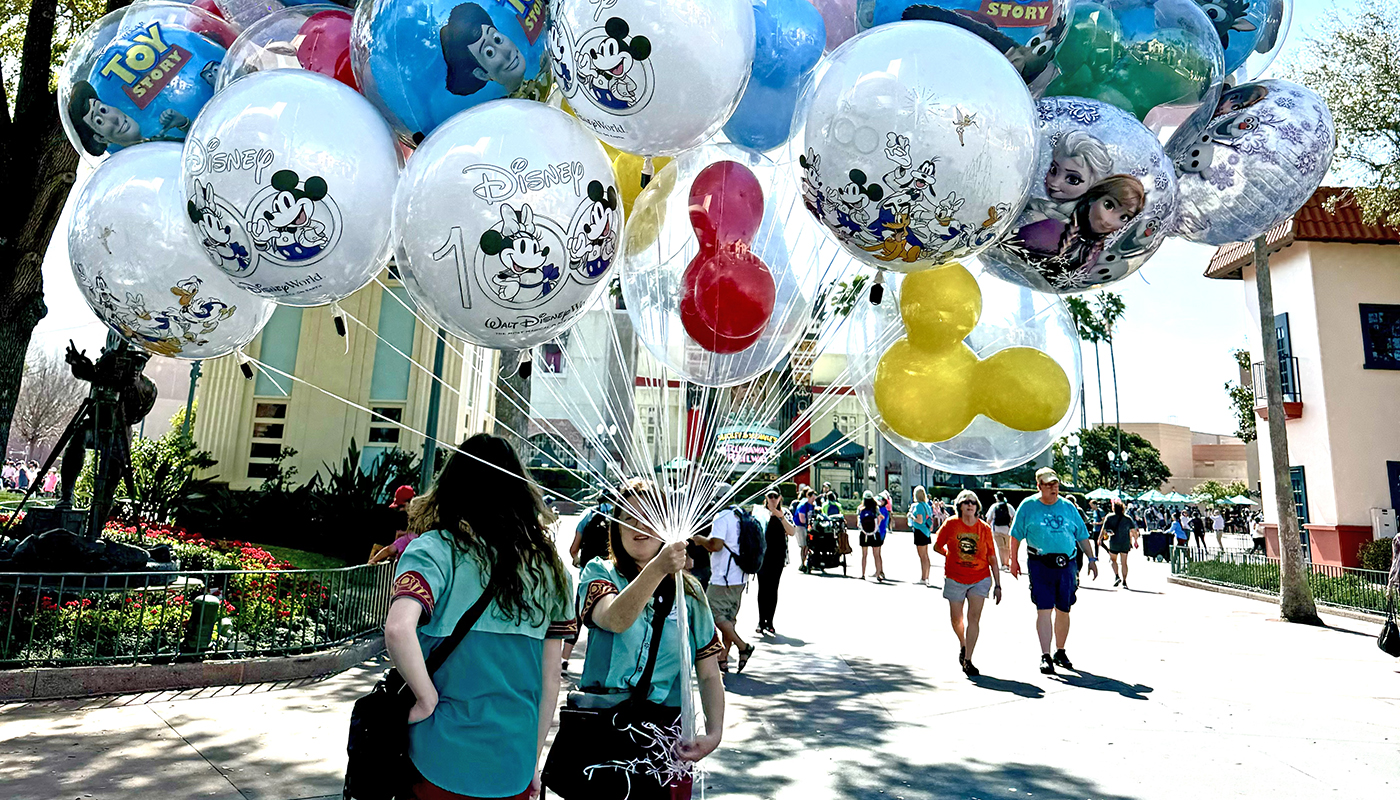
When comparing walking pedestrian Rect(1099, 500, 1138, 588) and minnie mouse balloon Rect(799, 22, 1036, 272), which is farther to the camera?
walking pedestrian Rect(1099, 500, 1138, 588)

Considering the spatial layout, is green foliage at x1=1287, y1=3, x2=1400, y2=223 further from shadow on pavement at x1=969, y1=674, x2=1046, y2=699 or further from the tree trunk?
shadow on pavement at x1=969, y1=674, x2=1046, y2=699

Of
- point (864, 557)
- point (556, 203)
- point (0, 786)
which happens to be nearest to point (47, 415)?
point (864, 557)

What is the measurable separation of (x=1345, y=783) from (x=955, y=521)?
3.51 metres

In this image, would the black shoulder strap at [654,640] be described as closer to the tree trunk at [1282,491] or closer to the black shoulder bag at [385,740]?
the black shoulder bag at [385,740]

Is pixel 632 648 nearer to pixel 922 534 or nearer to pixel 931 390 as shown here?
pixel 931 390

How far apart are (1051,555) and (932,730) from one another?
8.23ft

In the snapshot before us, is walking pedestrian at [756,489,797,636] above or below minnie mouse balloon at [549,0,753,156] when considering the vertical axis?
below

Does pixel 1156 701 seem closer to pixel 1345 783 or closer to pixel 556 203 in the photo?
pixel 1345 783

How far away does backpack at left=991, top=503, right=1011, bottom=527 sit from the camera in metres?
14.6

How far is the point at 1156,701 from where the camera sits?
6703mm

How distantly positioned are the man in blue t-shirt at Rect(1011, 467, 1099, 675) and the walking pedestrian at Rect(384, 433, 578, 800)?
240 inches

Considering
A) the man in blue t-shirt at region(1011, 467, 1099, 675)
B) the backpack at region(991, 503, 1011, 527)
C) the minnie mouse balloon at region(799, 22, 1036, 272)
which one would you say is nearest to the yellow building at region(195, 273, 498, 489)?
the backpack at region(991, 503, 1011, 527)

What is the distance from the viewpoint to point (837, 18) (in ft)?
12.4

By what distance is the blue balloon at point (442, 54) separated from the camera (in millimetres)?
3057
